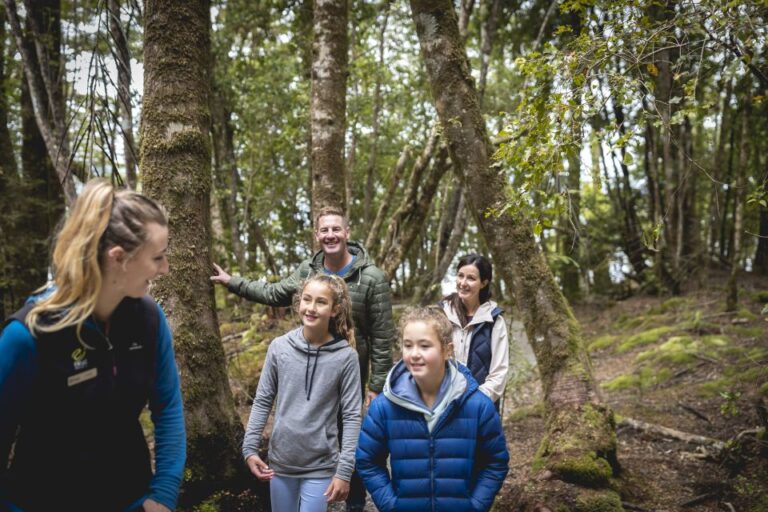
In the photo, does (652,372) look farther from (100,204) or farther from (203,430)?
(100,204)

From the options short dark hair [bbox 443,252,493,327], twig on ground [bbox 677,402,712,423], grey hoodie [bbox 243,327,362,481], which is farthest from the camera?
twig on ground [bbox 677,402,712,423]

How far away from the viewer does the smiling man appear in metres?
4.16

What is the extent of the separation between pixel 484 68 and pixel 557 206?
22.6 feet

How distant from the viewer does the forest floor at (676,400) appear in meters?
4.70

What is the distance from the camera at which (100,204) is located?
1750 millimetres

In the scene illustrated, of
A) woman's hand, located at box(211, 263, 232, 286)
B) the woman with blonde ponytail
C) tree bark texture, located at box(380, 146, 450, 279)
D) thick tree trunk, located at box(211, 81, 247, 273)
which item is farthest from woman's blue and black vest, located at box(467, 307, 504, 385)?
thick tree trunk, located at box(211, 81, 247, 273)

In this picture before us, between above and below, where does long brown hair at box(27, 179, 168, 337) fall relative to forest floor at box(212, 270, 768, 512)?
above

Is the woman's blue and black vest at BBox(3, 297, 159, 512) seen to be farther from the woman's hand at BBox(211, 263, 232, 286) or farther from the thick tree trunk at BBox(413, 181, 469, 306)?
the thick tree trunk at BBox(413, 181, 469, 306)

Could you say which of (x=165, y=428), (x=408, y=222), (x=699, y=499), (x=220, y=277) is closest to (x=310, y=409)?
(x=165, y=428)

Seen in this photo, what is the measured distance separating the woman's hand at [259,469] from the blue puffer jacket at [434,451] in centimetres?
67

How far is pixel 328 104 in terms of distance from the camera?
5984 millimetres

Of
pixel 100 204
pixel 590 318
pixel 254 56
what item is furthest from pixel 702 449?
pixel 254 56

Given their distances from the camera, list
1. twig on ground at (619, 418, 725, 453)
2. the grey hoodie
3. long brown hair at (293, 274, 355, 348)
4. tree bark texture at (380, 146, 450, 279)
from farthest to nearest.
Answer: tree bark texture at (380, 146, 450, 279)
twig on ground at (619, 418, 725, 453)
long brown hair at (293, 274, 355, 348)
the grey hoodie

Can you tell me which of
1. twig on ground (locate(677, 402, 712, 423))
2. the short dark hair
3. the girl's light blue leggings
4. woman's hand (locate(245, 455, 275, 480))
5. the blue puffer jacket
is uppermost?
the short dark hair
